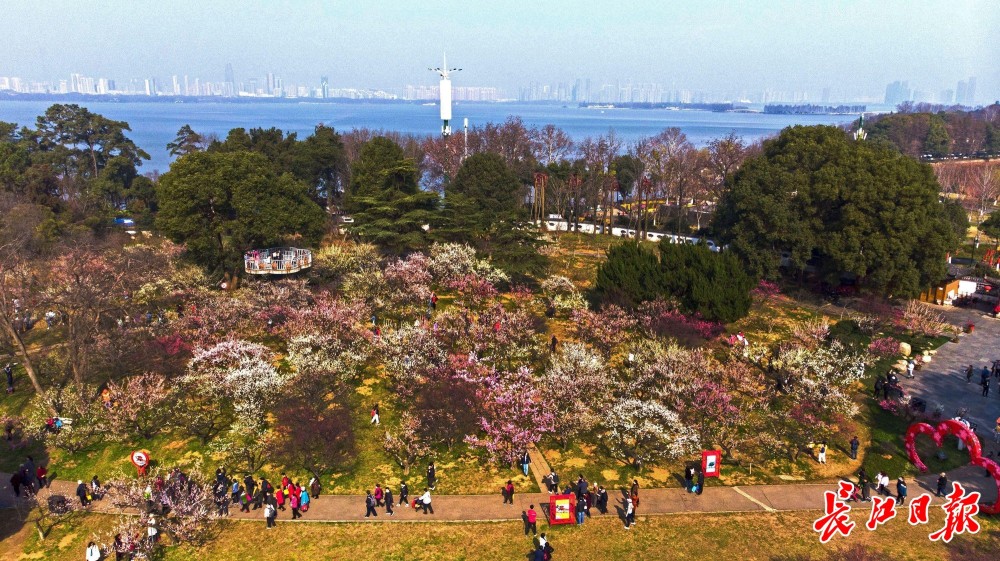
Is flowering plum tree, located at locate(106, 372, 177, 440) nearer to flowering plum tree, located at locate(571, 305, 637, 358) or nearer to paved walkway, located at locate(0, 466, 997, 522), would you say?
paved walkway, located at locate(0, 466, 997, 522)

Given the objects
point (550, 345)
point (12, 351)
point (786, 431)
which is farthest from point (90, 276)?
point (786, 431)

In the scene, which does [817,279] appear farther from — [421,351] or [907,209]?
[421,351]

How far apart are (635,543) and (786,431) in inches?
365

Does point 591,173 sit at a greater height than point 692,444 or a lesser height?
greater

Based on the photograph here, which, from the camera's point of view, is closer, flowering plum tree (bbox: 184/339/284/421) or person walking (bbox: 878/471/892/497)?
person walking (bbox: 878/471/892/497)

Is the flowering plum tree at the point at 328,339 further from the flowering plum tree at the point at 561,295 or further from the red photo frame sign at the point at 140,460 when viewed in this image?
the flowering plum tree at the point at 561,295

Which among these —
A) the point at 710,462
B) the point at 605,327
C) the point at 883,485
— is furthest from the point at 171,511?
the point at 883,485

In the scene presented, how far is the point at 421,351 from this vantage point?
28641 millimetres

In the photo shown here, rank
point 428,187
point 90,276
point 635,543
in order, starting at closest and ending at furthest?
point 635,543 → point 90,276 → point 428,187

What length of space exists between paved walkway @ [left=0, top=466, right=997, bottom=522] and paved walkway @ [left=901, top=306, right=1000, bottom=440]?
235 inches

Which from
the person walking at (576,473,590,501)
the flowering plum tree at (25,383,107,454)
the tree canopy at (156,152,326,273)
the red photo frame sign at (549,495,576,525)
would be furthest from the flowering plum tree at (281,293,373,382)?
the person walking at (576,473,590,501)

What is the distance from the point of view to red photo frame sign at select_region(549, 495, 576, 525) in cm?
2034

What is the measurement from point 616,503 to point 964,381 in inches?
868

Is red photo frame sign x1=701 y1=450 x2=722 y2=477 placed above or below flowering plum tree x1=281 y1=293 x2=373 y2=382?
below
